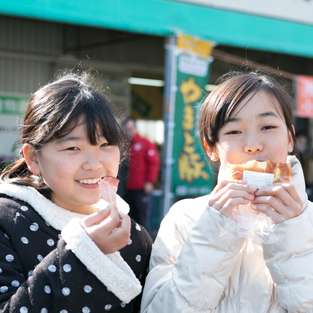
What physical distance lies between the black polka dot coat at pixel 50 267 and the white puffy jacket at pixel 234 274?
14cm

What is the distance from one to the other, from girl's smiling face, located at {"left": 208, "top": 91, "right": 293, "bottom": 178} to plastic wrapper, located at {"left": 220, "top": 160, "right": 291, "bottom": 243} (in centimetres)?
6

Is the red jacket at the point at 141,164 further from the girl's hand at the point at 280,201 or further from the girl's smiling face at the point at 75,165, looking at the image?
the girl's hand at the point at 280,201

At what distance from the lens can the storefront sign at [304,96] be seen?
6793 mm

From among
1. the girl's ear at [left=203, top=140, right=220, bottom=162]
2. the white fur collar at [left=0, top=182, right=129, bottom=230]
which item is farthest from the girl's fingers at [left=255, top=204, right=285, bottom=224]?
the white fur collar at [left=0, top=182, right=129, bottom=230]

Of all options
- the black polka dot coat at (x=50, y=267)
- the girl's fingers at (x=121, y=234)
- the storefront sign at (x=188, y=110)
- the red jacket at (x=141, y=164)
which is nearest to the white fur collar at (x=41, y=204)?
the black polka dot coat at (x=50, y=267)

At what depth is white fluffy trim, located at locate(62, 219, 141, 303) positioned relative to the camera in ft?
4.20

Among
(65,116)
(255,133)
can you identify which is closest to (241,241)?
(255,133)

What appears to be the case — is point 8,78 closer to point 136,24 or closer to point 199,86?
point 136,24

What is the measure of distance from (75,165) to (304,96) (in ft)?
20.4

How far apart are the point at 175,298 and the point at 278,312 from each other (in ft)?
1.23

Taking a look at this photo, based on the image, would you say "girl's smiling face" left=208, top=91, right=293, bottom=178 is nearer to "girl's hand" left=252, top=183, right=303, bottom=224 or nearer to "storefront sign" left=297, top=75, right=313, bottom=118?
"girl's hand" left=252, top=183, right=303, bottom=224

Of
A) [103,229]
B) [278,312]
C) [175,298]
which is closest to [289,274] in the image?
[278,312]

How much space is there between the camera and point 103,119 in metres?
1.54

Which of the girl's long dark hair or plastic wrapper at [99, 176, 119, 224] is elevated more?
the girl's long dark hair
